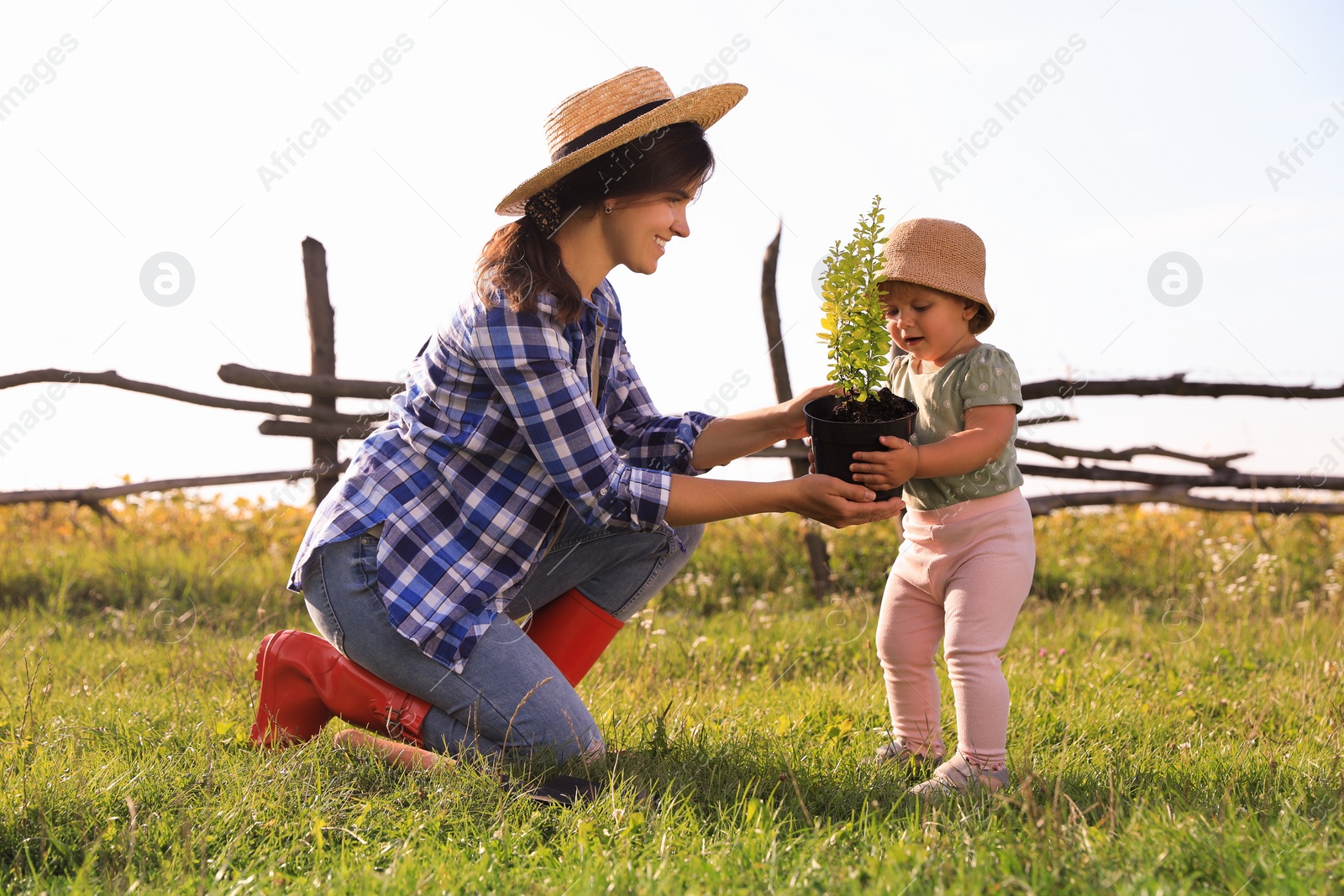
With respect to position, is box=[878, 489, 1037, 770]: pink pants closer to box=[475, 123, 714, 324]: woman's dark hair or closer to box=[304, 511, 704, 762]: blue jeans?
box=[304, 511, 704, 762]: blue jeans

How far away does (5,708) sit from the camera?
3.34m

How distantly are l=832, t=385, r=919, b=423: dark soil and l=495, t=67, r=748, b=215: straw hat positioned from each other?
87 centimetres

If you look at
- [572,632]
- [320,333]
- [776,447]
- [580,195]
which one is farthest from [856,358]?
[320,333]

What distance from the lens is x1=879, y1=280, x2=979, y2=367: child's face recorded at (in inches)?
109

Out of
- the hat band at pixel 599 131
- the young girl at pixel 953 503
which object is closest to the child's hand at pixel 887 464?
the young girl at pixel 953 503

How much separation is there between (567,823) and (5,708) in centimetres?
221

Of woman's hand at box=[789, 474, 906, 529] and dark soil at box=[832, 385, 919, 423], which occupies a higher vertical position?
dark soil at box=[832, 385, 919, 423]

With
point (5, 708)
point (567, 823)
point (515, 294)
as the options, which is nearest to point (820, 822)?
point (567, 823)

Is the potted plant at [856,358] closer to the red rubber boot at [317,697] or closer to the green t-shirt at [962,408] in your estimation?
the green t-shirt at [962,408]

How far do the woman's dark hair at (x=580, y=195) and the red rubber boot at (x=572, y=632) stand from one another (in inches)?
35.5

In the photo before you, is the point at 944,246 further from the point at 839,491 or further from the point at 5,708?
the point at 5,708

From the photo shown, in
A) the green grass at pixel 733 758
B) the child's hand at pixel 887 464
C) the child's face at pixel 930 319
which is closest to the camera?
the green grass at pixel 733 758

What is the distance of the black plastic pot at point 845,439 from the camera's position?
8.38 feet

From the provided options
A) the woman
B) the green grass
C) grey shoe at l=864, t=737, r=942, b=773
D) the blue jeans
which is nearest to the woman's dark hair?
the woman
